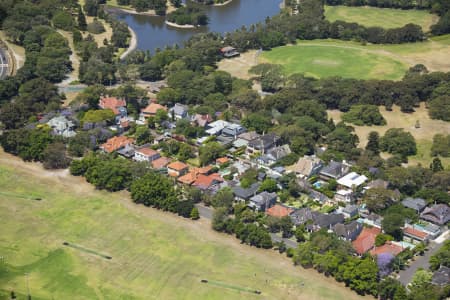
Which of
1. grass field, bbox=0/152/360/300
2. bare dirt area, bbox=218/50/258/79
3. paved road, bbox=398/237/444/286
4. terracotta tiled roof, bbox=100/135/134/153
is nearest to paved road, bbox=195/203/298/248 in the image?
grass field, bbox=0/152/360/300

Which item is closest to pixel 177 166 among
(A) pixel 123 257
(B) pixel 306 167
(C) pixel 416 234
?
(B) pixel 306 167

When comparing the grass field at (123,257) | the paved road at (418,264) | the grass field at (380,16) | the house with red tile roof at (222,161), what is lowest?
the grass field at (123,257)

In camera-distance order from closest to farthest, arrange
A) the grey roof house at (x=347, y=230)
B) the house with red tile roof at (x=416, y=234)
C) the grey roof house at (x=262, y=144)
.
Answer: the grey roof house at (x=347, y=230)
the house with red tile roof at (x=416, y=234)
the grey roof house at (x=262, y=144)

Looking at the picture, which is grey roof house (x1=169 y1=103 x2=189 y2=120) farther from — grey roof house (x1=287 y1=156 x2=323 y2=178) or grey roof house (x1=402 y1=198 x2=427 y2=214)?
grey roof house (x1=402 y1=198 x2=427 y2=214)

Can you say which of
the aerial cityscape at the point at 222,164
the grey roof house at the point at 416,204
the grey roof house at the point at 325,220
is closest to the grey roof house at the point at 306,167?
the aerial cityscape at the point at 222,164

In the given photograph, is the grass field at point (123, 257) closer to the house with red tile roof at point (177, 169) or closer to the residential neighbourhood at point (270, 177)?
the residential neighbourhood at point (270, 177)

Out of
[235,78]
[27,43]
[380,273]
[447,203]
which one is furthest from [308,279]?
[27,43]
